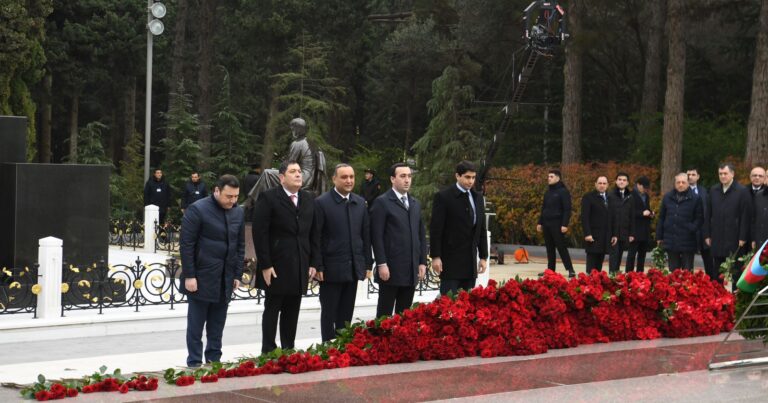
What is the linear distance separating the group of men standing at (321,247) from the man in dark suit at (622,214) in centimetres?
612

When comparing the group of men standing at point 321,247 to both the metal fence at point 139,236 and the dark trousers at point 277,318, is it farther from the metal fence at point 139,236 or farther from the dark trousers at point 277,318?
the metal fence at point 139,236

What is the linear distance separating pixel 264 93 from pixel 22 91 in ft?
59.9

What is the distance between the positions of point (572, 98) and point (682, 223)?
58.9ft

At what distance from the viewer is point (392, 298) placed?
35.2 ft

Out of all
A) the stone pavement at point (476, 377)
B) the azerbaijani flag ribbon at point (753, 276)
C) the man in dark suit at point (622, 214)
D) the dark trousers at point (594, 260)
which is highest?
the man in dark suit at point (622, 214)

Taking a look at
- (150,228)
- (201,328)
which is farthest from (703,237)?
(150,228)

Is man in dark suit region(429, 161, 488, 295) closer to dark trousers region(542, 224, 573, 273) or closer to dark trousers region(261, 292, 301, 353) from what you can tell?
dark trousers region(261, 292, 301, 353)

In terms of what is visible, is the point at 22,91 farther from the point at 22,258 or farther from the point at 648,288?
the point at 648,288

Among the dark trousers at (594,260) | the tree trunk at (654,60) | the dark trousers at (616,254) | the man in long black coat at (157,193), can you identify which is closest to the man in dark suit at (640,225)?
the dark trousers at (616,254)

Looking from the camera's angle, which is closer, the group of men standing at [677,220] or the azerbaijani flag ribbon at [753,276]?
the azerbaijani flag ribbon at [753,276]

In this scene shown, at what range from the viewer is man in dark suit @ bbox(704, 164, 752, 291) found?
14.7 m

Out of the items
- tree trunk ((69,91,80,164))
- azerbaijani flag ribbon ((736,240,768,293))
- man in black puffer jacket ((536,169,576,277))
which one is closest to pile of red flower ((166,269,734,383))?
azerbaijani flag ribbon ((736,240,768,293))

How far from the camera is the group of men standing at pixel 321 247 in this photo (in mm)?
9820

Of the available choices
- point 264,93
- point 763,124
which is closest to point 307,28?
point 264,93
